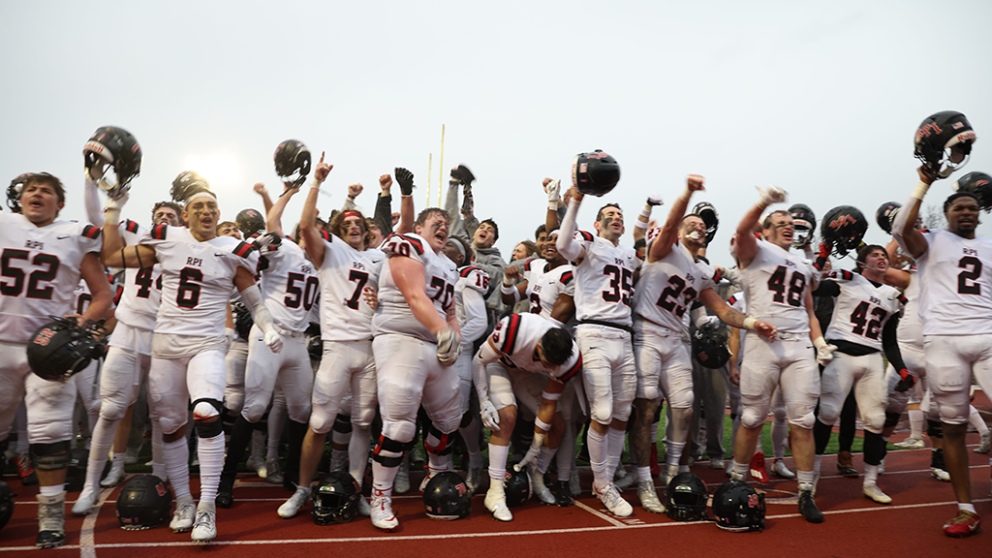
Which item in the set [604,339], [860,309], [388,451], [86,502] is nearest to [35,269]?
[86,502]

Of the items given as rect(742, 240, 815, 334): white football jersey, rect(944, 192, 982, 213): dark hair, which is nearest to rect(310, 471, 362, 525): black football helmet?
rect(742, 240, 815, 334): white football jersey

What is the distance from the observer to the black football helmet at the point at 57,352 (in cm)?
396

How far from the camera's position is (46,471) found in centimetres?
418


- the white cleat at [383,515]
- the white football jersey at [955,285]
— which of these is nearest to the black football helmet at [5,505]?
the white cleat at [383,515]

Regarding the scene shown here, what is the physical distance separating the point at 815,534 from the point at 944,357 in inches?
73.3

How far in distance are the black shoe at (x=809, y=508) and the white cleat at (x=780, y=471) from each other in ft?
5.56

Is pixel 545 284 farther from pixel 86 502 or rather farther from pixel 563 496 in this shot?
pixel 86 502

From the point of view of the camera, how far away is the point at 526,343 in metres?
5.00

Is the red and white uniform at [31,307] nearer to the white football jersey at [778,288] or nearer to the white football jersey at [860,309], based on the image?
the white football jersey at [778,288]

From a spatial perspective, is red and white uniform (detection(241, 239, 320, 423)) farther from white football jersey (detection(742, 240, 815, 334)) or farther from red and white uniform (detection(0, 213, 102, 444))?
white football jersey (detection(742, 240, 815, 334))

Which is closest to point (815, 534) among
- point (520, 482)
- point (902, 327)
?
point (520, 482)

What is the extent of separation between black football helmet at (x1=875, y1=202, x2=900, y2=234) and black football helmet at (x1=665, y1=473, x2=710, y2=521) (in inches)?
165

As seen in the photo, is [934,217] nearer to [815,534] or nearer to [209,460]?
[815,534]

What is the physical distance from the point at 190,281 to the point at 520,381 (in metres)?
2.99
